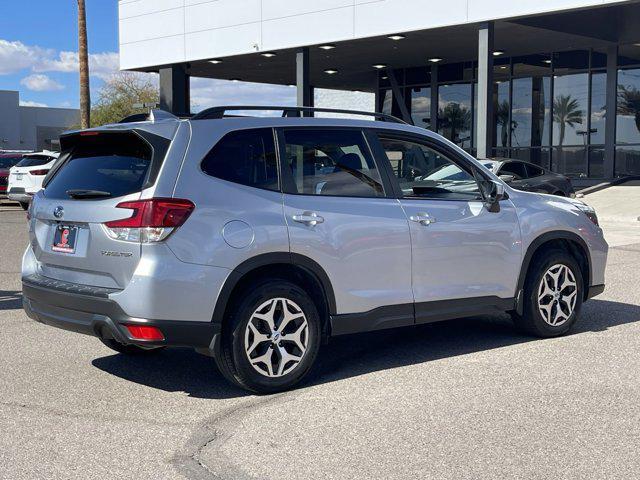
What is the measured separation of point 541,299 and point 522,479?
3206mm

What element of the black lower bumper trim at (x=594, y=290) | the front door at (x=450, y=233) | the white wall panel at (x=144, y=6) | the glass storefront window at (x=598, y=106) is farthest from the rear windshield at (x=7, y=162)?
the black lower bumper trim at (x=594, y=290)

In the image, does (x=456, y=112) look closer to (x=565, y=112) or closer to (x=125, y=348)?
(x=565, y=112)

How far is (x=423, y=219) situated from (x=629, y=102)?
82.6ft

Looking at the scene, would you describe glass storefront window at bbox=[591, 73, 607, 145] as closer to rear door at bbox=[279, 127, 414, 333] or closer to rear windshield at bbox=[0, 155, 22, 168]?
rear windshield at bbox=[0, 155, 22, 168]

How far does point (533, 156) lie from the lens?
31.3 m

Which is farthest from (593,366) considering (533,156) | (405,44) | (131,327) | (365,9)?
(533,156)

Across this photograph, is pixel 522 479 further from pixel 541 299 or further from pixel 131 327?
pixel 541 299

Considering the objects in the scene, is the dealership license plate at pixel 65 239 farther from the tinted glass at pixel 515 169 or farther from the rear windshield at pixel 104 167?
the tinted glass at pixel 515 169

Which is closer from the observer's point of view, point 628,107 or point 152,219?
point 152,219

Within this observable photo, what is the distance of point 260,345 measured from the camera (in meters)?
5.45

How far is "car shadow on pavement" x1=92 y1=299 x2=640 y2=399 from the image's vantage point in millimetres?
5879

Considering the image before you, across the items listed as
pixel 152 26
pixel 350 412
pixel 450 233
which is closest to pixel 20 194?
pixel 152 26

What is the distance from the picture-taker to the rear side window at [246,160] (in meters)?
5.41

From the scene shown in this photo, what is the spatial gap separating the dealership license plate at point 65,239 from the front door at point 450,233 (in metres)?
2.33
